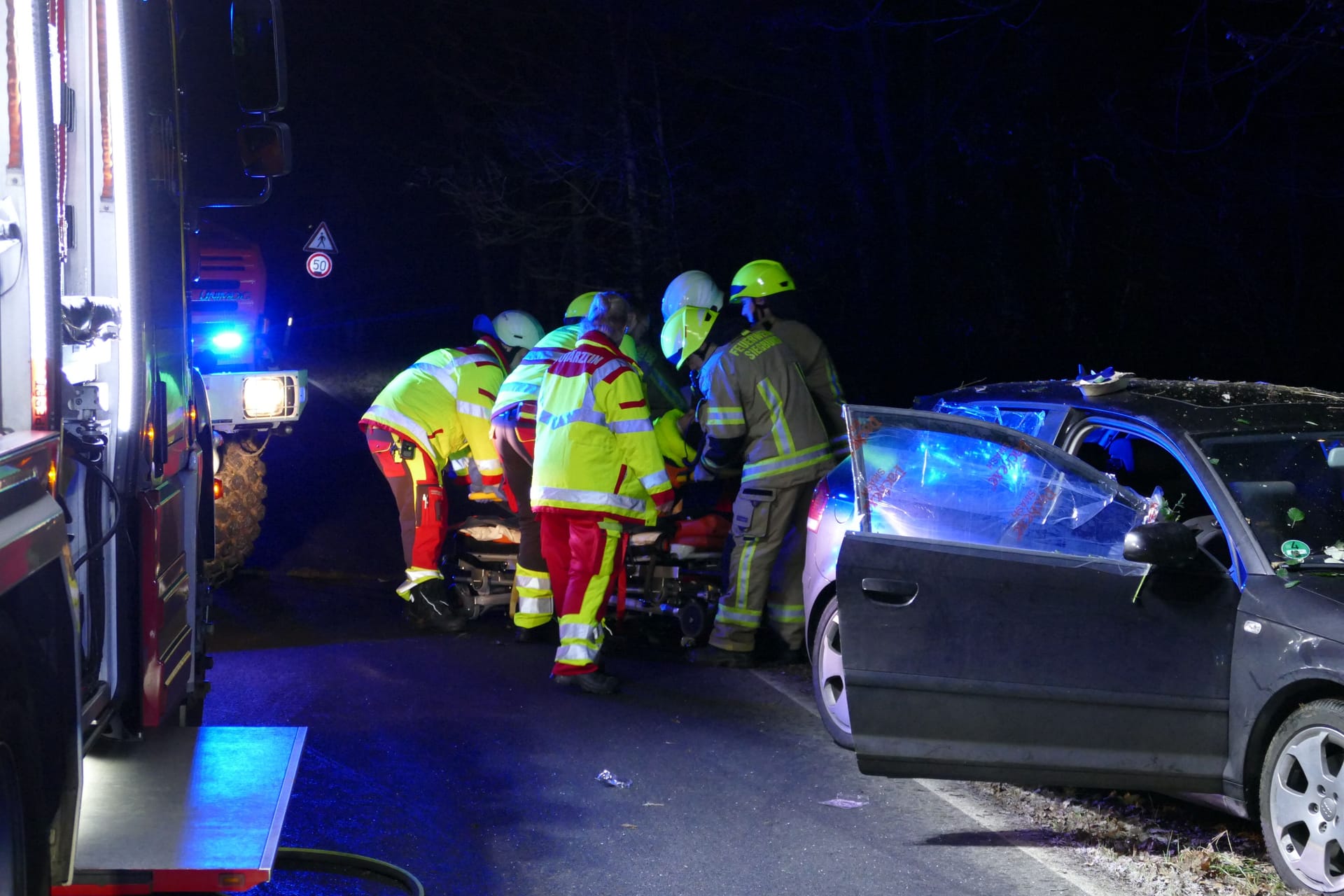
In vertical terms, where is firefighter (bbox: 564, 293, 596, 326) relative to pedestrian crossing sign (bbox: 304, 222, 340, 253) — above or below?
below

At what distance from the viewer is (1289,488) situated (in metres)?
4.74

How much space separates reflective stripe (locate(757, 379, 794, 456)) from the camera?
25.0 feet

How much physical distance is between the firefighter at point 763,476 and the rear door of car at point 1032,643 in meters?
2.57

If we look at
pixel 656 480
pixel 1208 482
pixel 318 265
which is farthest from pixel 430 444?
pixel 318 265

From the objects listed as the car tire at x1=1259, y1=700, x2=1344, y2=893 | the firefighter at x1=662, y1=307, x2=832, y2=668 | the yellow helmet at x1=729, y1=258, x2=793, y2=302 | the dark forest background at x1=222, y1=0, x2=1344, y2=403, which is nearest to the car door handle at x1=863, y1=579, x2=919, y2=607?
the car tire at x1=1259, y1=700, x2=1344, y2=893

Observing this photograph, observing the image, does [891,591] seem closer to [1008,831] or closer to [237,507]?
[1008,831]

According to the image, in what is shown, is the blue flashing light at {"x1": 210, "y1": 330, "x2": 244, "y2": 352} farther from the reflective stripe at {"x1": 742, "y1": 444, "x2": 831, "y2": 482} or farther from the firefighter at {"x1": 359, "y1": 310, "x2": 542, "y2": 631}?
the reflective stripe at {"x1": 742, "y1": 444, "x2": 831, "y2": 482}

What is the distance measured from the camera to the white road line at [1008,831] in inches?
178

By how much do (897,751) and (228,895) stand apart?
219 centimetres

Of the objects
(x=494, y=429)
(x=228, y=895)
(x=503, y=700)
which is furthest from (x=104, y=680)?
(x=494, y=429)

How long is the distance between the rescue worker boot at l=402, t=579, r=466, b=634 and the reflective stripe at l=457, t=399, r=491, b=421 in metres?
0.98

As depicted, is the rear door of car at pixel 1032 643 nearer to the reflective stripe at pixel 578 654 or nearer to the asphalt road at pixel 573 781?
the asphalt road at pixel 573 781

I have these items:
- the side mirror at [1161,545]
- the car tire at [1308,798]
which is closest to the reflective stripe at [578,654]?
the side mirror at [1161,545]

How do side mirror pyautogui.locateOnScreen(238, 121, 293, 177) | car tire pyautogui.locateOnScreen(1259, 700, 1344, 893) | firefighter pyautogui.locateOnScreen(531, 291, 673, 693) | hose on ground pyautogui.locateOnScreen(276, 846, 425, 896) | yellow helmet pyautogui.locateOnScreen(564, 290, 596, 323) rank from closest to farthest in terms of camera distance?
car tire pyautogui.locateOnScreen(1259, 700, 1344, 893)
hose on ground pyautogui.locateOnScreen(276, 846, 425, 896)
side mirror pyautogui.locateOnScreen(238, 121, 293, 177)
firefighter pyautogui.locateOnScreen(531, 291, 673, 693)
yellow helmet pyautogui.locateOnScreen(564, 290, 596, 323)
